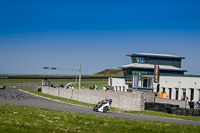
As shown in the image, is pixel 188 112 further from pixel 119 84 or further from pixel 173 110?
pixel 119 84

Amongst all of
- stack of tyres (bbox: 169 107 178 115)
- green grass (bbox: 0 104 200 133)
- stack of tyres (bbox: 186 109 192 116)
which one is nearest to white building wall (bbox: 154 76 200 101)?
stack of tyres (bbox: 169 107 178 115)

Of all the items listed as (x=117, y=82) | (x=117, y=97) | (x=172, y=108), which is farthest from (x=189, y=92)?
(x=117, y=82)

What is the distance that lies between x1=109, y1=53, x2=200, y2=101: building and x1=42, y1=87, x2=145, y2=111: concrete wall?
14.7 feet

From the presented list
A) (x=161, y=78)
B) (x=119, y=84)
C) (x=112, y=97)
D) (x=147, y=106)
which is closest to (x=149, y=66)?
(x=119, y=84)

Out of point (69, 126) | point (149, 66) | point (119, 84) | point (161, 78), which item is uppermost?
point (149, 66)

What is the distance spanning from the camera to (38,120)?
15.5 metres

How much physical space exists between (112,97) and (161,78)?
20138 millimetres

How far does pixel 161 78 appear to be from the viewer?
5928 cm

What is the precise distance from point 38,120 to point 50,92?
171ft

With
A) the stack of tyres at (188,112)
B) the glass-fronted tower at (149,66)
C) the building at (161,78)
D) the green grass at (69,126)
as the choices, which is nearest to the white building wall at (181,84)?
the building at (161,78)

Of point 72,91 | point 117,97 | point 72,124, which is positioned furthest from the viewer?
point 72,91

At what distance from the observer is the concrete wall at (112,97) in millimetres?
34709

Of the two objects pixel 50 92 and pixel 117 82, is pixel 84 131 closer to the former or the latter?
pixel 50 92

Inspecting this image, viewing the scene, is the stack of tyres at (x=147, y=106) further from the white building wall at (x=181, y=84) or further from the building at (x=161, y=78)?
the white building wall at (x=181, y=84)
